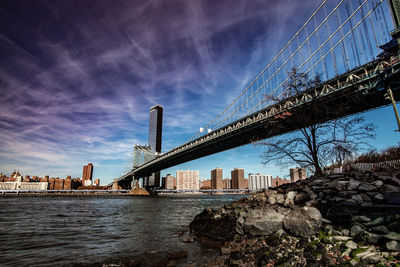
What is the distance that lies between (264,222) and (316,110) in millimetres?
6568

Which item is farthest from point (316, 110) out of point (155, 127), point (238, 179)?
point (238, 179)

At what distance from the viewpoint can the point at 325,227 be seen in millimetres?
5148

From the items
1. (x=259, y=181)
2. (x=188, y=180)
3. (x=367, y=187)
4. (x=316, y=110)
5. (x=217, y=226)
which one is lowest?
(x=217, y=226)

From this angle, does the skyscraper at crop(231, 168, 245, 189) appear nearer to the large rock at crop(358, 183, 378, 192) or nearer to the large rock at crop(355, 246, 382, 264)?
the large rock at crop(358, 183, 378, 192)

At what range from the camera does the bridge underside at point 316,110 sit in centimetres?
1046

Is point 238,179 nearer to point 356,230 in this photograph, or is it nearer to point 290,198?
point 290,198

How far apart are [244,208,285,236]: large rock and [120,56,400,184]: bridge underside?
4.61 m

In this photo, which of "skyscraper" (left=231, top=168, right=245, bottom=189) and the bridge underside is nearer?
the bridge underside

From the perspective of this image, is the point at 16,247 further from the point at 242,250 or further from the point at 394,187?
the point at 394,187

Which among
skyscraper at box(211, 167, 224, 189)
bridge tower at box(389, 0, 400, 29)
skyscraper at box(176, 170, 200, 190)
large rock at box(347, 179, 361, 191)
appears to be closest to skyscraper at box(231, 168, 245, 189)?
skyscraper at box(211, 167, 224, 189)

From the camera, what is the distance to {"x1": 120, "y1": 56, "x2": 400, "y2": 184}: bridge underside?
1046 cm

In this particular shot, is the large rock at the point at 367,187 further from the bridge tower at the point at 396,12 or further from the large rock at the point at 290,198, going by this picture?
the bridge tower at the point at 396,12

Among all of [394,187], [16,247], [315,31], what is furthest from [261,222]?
[315,31]

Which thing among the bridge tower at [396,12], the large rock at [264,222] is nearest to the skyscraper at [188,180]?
the bridge tower at [396,12]
